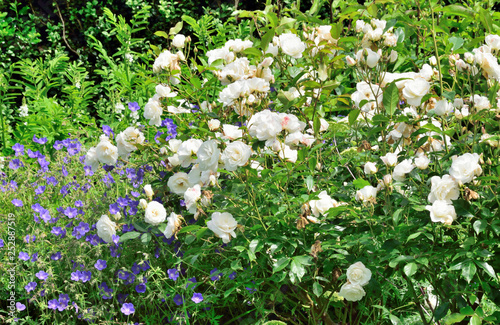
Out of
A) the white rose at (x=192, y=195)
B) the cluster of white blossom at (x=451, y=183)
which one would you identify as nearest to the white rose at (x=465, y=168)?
the cluster of white blossom at (x=451, y=183)

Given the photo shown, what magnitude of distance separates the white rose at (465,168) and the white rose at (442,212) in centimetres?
10

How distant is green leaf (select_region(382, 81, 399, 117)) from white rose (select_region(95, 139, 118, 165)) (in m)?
1.19

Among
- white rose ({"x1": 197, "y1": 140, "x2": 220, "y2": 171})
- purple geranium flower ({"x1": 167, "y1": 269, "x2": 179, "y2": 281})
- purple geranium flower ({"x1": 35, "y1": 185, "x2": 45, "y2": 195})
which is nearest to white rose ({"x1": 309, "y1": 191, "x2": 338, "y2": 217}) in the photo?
white rose ({"x1": 197, "y1": 140, "x2": 220, "y2": 171})

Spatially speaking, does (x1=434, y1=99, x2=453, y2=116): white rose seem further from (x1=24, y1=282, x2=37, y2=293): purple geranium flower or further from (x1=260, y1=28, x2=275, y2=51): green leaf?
(x1=24, y1=282, x2=37, y2=293): purple geranium flower

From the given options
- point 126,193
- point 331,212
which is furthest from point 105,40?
point 331,212

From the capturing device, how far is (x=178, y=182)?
7.40 ft

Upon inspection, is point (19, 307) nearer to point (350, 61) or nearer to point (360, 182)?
point (360, 182)

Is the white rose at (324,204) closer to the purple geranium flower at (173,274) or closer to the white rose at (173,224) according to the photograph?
the white rose at (173,224)

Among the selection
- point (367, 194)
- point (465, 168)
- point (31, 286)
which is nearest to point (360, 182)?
point (367, 194)

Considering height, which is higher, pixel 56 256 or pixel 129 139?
pixel 129 139

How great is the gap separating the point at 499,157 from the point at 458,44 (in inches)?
20.6

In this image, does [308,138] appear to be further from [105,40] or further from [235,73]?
[105,40]

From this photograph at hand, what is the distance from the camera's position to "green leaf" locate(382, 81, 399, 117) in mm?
1951

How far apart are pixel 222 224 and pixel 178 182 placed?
0.42 m
